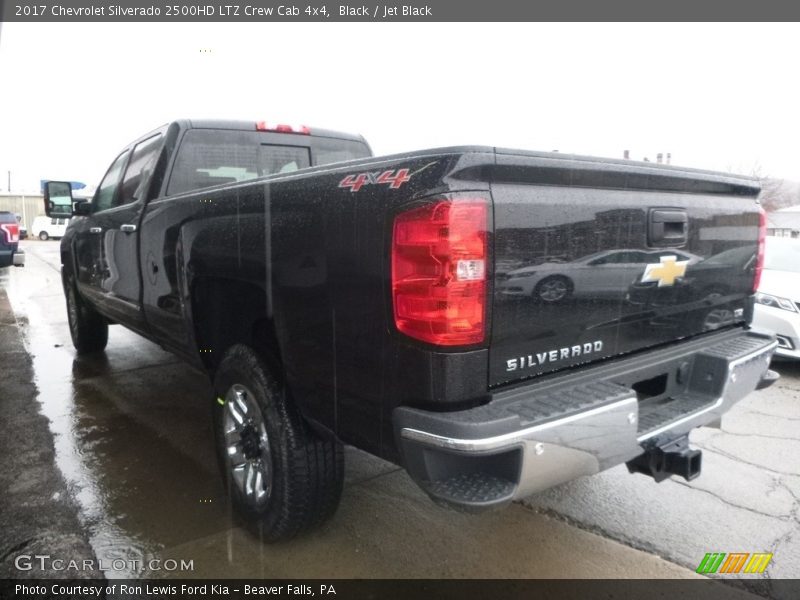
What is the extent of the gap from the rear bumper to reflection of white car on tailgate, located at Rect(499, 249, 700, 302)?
1.02ft

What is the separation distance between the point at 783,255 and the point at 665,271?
17.6 feet

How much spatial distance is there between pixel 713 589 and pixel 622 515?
23.6 inches

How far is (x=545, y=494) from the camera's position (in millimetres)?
3156

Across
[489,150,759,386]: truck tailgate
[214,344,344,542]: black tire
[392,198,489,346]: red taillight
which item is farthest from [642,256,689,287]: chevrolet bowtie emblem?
[214,344,344,542]: black tire

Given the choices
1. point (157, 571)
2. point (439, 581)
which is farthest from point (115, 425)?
point (439, 581)

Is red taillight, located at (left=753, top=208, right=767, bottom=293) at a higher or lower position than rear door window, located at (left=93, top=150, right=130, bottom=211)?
lower

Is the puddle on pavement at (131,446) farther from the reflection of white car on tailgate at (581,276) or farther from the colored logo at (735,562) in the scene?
the colored logo at (735,562)

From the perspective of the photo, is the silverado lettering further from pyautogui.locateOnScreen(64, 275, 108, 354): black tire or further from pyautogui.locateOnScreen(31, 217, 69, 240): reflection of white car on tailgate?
pyautogui.locateOnScreen(31, 217, 69, 240): reflection of white car on tailgate

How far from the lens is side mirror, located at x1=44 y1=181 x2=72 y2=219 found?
5418mm

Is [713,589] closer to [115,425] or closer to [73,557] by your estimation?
[73,557]

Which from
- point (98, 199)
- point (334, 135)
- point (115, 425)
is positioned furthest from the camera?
point (98, 199)

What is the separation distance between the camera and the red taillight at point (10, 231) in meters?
10.0

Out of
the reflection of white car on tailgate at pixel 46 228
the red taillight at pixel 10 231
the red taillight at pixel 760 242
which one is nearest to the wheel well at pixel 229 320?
the red taillight at pixel 760 242

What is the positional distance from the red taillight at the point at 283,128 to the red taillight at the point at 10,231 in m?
8.12
